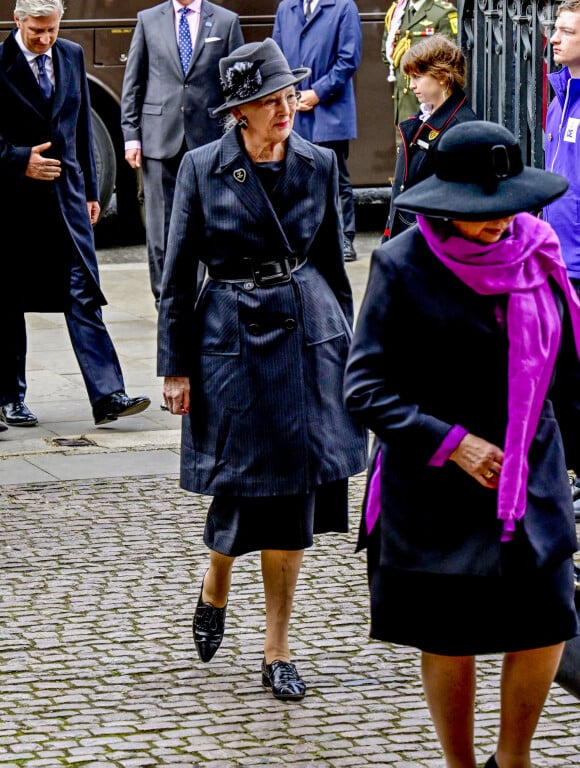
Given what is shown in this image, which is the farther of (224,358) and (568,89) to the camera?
(568,89)

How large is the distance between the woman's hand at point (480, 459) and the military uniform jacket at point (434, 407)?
0.14 ft

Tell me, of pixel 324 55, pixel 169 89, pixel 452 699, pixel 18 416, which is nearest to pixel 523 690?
pixel 452 699

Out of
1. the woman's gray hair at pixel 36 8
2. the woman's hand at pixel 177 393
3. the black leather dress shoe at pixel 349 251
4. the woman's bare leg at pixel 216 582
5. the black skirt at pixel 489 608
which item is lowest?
the black leather dress shoe at pixel 349 251

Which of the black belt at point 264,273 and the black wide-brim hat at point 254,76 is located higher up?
the black wide-brim hat at point 254,76

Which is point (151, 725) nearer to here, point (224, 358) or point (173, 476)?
point (224, 358)

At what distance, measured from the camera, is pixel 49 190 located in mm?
8195

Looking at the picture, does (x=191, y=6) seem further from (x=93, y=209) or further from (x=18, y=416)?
(x=18, y=416)

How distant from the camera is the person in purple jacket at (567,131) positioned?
639 centimetres

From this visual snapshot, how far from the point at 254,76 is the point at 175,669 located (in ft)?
5.85

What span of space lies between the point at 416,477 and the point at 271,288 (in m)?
1.36

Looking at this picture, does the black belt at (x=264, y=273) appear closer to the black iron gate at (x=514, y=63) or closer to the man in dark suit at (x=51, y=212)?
the black iron gate at (x=514, y=63)

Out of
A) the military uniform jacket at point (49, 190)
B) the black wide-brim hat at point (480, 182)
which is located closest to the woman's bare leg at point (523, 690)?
the black wide-brim hat at point (480, 182)

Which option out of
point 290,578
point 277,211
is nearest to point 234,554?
point 290,578

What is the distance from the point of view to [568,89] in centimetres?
647
